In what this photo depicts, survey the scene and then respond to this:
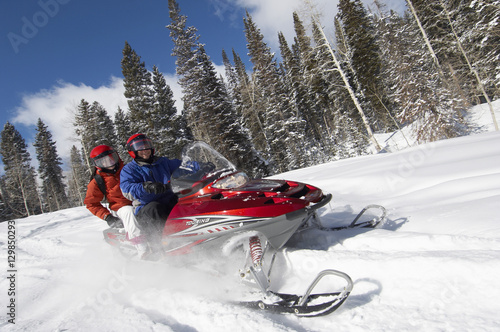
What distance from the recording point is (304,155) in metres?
22.8

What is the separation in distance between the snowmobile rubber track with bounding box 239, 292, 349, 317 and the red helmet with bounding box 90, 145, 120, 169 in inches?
117

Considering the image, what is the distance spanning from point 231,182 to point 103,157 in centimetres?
223

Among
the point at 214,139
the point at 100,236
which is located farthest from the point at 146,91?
the point at 100,236

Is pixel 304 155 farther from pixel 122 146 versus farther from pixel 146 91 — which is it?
pixel 122 146

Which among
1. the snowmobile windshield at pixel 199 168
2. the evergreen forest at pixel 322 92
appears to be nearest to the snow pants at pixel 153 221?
the snowmobile windshield at pixel 199 168

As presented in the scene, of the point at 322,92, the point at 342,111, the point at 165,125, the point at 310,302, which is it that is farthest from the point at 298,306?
the point at 322,92

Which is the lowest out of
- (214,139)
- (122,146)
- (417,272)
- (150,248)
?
(417,272)

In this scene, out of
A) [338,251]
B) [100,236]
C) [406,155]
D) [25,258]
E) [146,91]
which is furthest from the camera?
[146,91]

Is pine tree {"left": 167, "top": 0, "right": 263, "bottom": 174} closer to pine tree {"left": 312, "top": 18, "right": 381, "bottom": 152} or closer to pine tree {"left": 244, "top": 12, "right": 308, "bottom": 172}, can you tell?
pine tree {"left": 244, "top": 12, "right": 308, "bottom": 172}

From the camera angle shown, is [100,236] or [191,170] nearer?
[191,170]

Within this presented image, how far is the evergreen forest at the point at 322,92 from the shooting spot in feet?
49.4

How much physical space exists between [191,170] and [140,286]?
1.55 metres

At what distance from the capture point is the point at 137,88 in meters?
20.5

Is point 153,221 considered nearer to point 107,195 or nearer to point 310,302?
point 107,195
